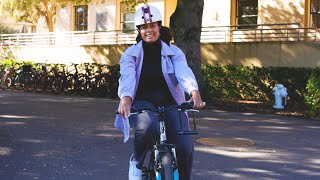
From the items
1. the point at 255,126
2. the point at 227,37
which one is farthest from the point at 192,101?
the point at 227,37

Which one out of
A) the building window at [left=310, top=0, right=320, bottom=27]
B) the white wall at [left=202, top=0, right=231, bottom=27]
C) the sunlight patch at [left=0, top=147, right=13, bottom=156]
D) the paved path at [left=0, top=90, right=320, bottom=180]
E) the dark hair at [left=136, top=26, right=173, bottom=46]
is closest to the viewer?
the dark hair at [left=136, top=26, right=173, bottom=46]

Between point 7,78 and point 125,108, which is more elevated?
point 7,78

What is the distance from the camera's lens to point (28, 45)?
2805cm

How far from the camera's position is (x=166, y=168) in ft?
12.9

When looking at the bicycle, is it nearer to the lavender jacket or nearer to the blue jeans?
the blue jeans

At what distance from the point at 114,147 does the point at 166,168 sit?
14.0 ft

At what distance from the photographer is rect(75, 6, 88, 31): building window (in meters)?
31.0

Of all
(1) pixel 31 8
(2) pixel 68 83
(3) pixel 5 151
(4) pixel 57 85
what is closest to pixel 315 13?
(2) pixel 68 83

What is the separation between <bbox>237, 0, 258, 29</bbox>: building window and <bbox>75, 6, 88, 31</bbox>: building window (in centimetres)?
1107

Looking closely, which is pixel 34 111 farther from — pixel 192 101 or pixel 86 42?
pixel 86 42

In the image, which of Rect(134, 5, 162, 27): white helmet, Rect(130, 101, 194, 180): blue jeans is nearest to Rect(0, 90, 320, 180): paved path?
Rect(130, 101, 194, 180): blue jeans

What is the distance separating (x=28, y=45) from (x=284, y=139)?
21490 millimetres

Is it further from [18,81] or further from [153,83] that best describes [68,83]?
[153,83]

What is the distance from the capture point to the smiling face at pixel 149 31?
4340 mm
